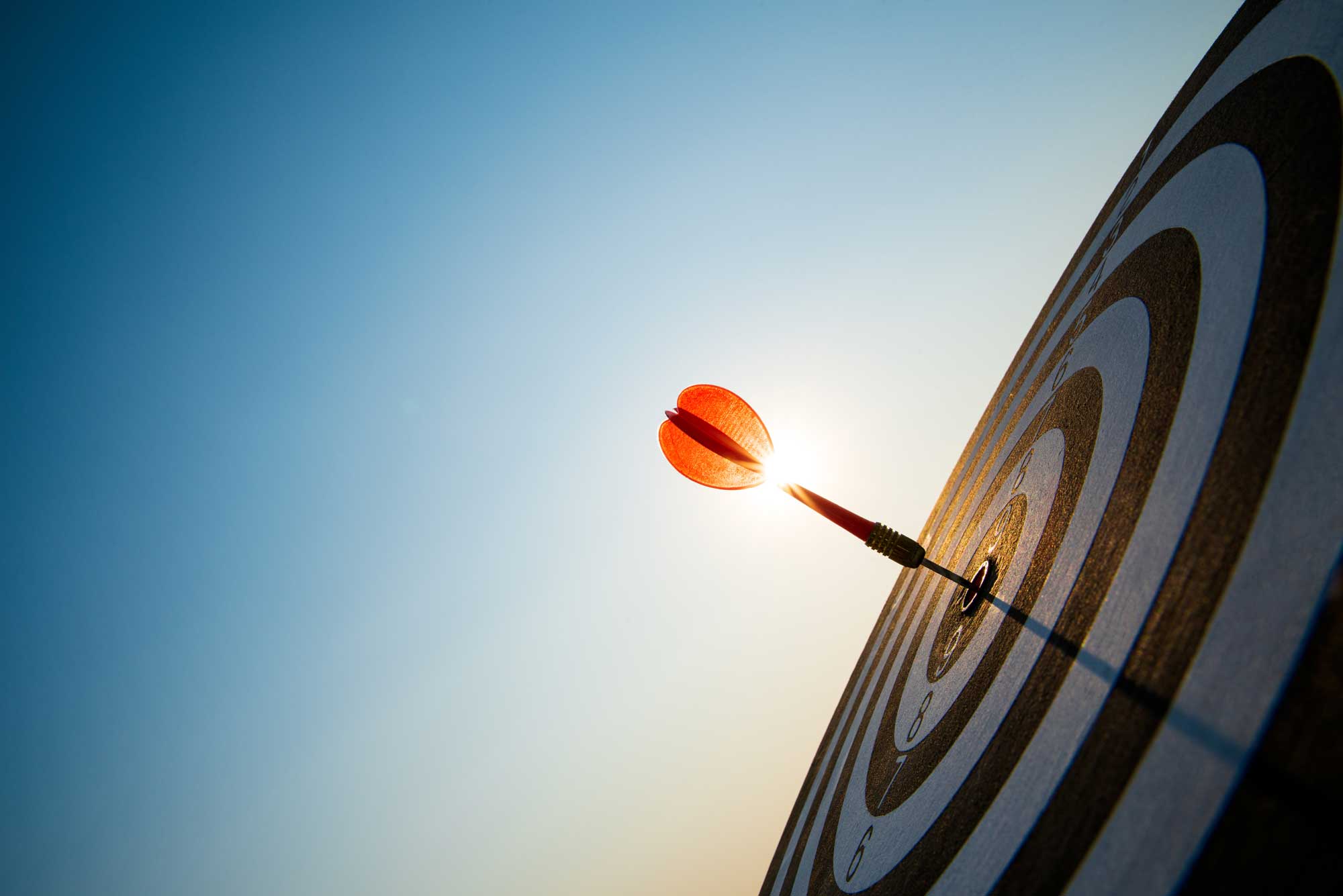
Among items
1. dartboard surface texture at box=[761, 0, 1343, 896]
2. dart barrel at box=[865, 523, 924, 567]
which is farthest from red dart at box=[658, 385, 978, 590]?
dartboard surface texture at box=[761, 0, 1343, 896]

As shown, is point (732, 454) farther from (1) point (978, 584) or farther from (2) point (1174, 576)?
(2) point (1174, 576)

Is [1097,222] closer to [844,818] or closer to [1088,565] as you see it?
[1088,565]

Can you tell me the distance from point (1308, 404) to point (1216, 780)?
89 cm

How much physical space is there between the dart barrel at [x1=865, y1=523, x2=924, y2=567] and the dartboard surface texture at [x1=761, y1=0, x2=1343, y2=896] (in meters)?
0.40

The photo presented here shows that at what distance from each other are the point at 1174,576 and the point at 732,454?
1.92 m

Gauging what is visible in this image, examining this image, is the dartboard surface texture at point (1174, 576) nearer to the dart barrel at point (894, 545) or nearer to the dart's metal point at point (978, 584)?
the dart's metal point at point (978, 584)

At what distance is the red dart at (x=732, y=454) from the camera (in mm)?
3123

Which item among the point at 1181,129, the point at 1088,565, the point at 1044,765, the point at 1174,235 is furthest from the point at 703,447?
the point at 1181,129

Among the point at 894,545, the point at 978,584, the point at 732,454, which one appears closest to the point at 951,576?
the point at 978,584

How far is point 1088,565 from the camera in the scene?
2.15 m

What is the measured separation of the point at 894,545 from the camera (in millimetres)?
3109

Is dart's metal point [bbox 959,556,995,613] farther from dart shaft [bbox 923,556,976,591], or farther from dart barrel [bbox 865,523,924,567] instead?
dart barrel [bbox 865,523,924,567]

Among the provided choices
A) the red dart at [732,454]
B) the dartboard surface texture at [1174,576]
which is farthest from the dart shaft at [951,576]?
the dartboard surface texture at [1174,576]

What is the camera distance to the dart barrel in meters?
3.10
